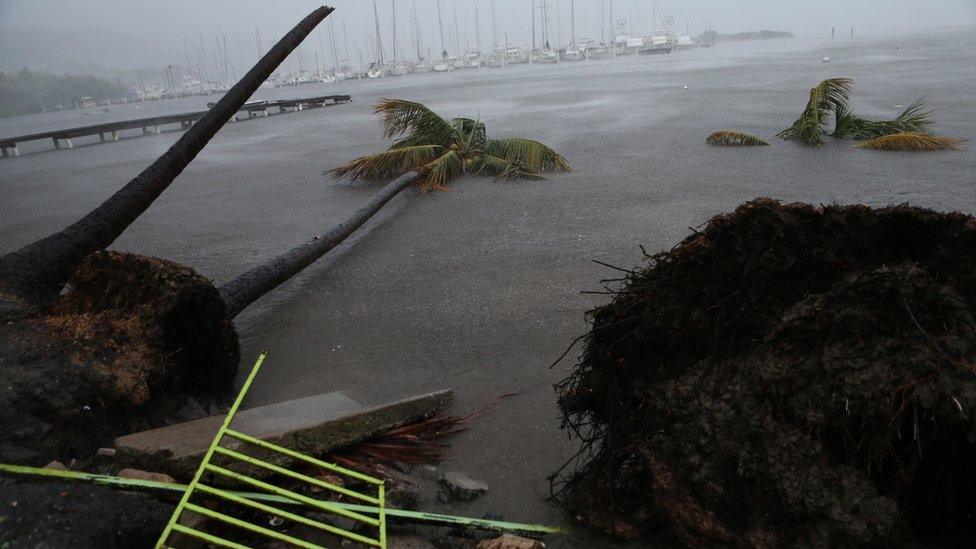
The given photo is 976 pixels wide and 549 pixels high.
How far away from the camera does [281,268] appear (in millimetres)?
6660

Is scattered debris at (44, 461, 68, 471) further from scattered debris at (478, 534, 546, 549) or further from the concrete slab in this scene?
scattered debris at (478, 534, 546, 549)

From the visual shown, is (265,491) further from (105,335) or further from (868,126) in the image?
(868,126)

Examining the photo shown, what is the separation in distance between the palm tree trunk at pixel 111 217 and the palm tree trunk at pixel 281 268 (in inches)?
37.4

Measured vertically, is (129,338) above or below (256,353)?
above

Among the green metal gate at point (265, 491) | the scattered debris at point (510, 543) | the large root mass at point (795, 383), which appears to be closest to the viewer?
the large root mass at point (795, 383)

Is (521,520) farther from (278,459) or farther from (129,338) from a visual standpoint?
(129,338)

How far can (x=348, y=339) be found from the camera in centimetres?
602

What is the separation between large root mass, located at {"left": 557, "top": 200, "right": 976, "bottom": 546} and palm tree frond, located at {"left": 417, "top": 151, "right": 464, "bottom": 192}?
8785 mm

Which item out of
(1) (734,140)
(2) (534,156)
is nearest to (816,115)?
(1) (734,140)

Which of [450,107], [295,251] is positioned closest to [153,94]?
[450,107]

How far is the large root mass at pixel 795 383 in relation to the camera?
8.18 feet

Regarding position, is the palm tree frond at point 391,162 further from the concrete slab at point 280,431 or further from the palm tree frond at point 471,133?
the concrete slab at point 280,431

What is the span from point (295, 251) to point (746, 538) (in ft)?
17.9

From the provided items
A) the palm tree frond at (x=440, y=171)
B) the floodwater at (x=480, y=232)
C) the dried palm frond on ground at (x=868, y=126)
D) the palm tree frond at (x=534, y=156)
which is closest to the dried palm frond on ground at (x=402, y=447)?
the floodwater at (x=480, y=232)
